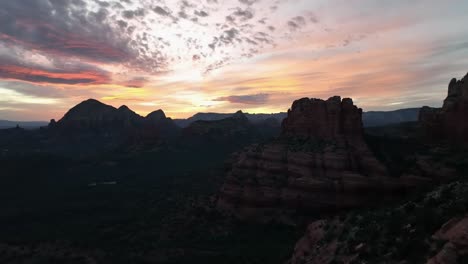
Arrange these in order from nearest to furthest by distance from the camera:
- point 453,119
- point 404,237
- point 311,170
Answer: point 404,237, point 453,119, point 311,170

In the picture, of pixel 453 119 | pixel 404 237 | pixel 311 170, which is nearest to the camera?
pixel 404 237

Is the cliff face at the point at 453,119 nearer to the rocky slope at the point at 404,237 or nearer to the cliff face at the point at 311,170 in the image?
the cliff face at the point at 311,170

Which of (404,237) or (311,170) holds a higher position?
(404,237)

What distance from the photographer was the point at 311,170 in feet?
187

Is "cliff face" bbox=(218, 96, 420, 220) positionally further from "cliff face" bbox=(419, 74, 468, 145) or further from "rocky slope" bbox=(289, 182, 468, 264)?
"rocky slope" bbox=(289, 182, 468, 264)

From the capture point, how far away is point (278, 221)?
55.1 metres

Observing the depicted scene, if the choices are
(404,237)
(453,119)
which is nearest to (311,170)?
(453,119)

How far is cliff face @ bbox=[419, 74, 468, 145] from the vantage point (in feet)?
167

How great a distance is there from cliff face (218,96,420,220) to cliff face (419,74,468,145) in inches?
453

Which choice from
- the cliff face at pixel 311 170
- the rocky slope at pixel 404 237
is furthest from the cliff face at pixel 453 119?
the rocky slope at pixel 404 237

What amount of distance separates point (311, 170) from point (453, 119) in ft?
76.9

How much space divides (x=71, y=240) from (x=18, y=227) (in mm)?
16437

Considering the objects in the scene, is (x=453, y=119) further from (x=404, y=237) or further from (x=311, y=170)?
(x=404, y=237)

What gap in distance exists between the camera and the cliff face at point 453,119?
50969 mm
